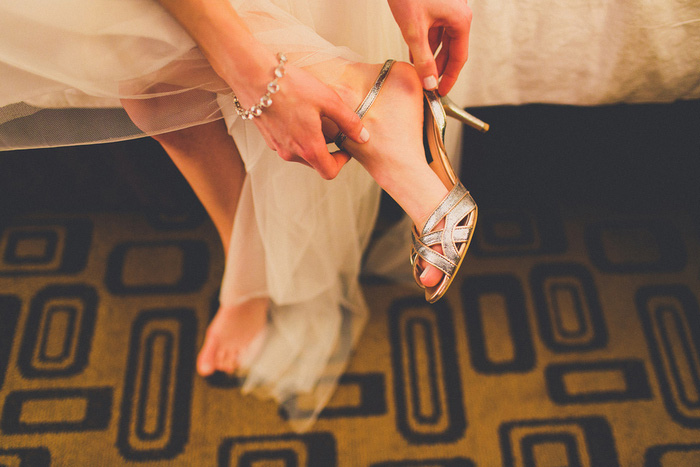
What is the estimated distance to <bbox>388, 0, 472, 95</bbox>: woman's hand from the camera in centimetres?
42

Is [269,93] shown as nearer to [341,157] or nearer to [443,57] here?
[341,157]

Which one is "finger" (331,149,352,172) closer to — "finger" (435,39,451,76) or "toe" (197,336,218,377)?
"finger" (435,39,451,76)

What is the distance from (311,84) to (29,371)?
0.66m

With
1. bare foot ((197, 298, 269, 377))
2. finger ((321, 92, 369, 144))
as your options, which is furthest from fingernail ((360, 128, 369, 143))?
bare foot ((197, 298, 269, 377))

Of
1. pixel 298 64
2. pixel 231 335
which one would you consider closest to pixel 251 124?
pixel 298 64

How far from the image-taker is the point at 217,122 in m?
0.54

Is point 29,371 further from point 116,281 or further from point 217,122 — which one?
point 217,122

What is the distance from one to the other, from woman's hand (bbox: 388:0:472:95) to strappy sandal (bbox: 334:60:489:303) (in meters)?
0.03

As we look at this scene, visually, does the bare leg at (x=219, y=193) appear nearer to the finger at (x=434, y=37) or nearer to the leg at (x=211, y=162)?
the leg at (x=211, y=162)

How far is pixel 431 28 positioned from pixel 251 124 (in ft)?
0.70

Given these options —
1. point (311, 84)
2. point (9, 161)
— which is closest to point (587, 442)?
point (311, 84)

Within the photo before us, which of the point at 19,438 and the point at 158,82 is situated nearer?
the point at 158,82

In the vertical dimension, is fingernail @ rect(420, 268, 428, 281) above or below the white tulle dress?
below

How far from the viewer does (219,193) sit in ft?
1.98
